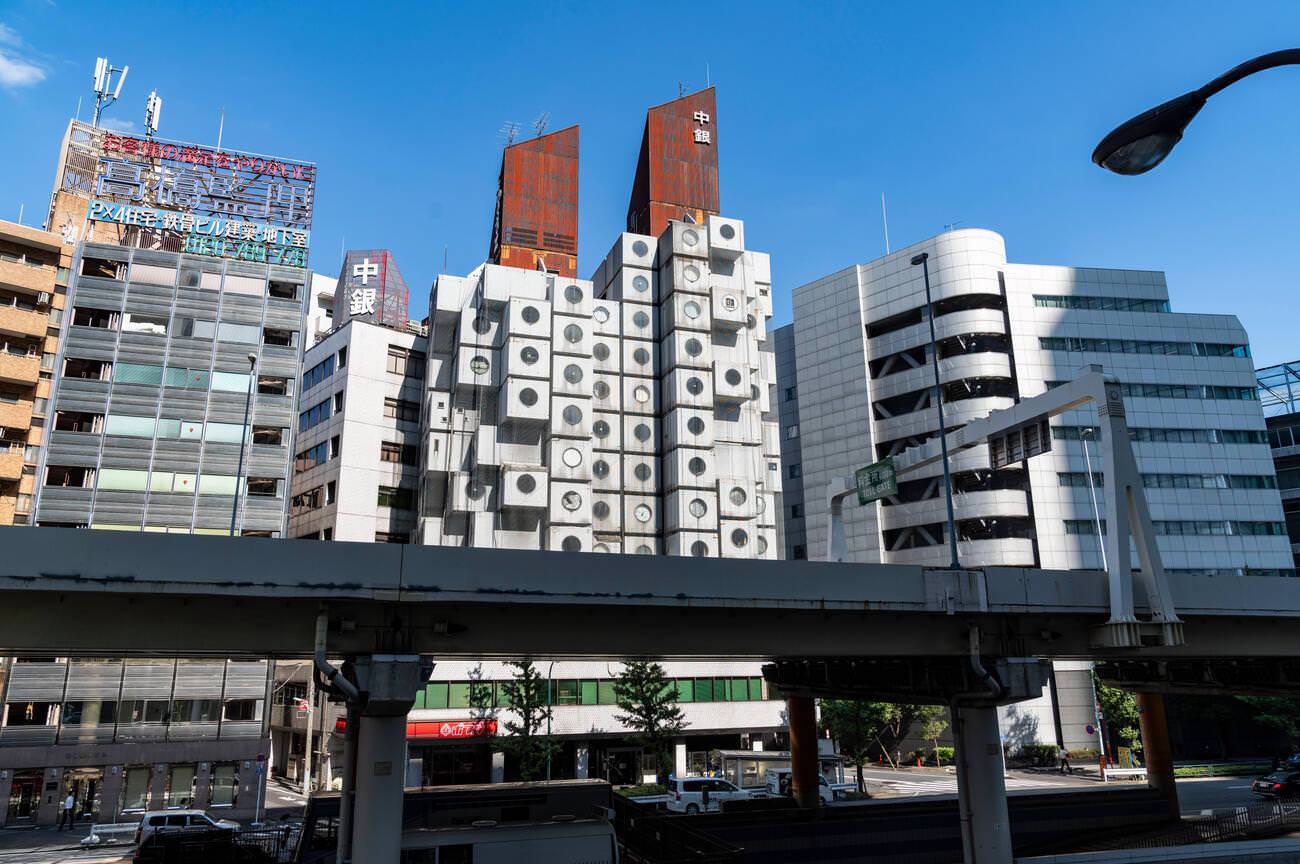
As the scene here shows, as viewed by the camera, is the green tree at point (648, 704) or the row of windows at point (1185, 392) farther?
the row of windows at point (1185, 392)

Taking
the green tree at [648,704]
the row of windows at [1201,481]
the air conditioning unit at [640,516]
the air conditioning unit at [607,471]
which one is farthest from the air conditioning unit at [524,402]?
the row of windows at [1201,481]

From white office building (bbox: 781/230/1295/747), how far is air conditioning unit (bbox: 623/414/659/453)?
24.8 m

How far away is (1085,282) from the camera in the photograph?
88188mm

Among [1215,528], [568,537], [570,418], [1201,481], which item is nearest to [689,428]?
[570,418]

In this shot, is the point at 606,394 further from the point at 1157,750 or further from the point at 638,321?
the point at 1157,750

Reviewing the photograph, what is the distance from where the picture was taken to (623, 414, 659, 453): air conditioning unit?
2842 inches

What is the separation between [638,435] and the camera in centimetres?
7256

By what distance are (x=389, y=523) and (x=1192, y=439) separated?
73288 mm

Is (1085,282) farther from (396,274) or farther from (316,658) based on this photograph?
(316,658)

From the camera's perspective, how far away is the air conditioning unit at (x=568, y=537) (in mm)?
66812

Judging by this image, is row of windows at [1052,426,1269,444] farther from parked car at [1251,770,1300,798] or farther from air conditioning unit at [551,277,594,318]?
air conditioning unit at [551,277,594,318]

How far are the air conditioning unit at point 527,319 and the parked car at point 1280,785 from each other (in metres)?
53.7

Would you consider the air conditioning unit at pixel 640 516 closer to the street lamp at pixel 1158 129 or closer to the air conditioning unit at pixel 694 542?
the air conditioning unit at pixel 694 542

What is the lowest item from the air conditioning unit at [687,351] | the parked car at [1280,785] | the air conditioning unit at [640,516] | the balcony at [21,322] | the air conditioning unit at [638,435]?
the parked car at [1280,785]
